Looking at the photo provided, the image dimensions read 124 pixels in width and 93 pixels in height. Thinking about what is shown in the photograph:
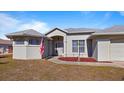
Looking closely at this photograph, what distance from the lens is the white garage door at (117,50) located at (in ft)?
53.7

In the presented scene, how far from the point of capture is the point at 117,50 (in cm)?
1638

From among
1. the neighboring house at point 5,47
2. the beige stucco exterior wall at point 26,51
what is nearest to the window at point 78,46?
the beige stucco exterior wall at point 26,51

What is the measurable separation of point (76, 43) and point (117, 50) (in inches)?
263

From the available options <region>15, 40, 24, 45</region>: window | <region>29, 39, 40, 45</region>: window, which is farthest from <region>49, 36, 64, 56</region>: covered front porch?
<region>15, 40, 24, 45</region>: window

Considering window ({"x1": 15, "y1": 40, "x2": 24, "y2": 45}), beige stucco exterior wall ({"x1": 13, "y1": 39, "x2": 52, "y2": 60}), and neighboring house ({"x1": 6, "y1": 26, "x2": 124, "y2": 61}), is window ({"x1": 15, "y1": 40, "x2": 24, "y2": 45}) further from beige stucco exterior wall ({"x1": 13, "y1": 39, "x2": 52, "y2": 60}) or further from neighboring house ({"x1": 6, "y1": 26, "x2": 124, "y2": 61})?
beige stucco exterior wall ({"x1": 13, "y1": 39, "x2": 52, "y2": 60})

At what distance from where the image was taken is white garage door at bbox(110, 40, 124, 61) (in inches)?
644

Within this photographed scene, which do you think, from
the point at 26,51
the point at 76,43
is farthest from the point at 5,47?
the point at 26,51

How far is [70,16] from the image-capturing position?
18047 millimetres

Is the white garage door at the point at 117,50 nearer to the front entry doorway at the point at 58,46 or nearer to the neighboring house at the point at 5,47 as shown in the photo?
the front entry doorway at the point at 58,46
